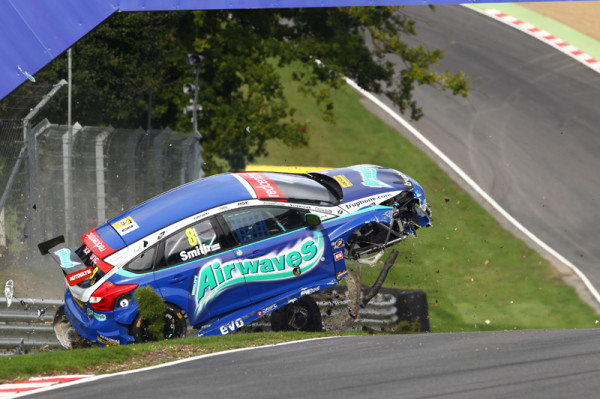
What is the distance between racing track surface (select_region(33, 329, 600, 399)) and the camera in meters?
6.93

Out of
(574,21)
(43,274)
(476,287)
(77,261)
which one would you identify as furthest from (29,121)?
(574,21)

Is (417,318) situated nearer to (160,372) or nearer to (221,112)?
(160,372)

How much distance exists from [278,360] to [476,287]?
28.0 feet

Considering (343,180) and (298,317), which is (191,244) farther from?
(343,180)

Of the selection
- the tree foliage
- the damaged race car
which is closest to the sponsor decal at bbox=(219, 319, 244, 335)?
the damaged race car

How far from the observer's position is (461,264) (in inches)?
661

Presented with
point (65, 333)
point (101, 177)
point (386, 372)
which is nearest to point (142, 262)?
point (65, 333)

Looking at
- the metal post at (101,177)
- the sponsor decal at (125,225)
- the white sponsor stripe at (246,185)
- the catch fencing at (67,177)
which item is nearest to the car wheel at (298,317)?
the white sponsor stripe at (246,185)

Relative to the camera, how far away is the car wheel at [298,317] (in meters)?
10.5

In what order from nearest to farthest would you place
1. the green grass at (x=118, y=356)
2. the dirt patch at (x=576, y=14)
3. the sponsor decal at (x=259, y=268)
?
the green grass at (x=118, y=356) → the sponsor decal at (x=259, y=268) → the dirt patch at (x=576, y=14)

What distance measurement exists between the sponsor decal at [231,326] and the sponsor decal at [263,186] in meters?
1.57

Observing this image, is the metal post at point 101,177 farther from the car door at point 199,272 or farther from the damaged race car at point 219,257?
the car door at point 199,272

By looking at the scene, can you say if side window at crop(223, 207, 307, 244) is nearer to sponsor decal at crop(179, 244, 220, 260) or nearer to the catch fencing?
sponsor decal at crop(179, 244, 220, 260)

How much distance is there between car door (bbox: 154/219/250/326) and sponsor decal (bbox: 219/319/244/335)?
21 cm
